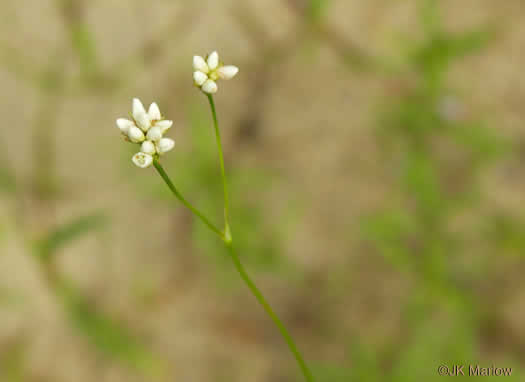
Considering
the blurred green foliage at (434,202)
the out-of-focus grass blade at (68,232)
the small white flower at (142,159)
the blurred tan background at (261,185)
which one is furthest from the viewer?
the out-of-focus grass blade at (68,232)

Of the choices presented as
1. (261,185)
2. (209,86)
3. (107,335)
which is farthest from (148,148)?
(107,335)

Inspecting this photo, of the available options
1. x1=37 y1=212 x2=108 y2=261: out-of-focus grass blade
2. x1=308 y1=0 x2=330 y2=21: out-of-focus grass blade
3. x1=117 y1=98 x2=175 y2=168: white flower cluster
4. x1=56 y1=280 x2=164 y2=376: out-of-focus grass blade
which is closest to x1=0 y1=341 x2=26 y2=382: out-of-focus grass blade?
x1=56 y1=280 x2=164 y2=376: out-of-focus grass blade

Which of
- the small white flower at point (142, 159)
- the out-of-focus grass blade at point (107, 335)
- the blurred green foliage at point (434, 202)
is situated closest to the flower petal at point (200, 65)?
the small white flower at point (142, 159)

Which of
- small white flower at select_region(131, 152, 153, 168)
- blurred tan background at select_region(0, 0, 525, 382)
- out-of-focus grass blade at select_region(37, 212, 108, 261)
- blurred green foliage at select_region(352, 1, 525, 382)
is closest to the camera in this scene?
small white flower at select_region(131, 152, 153, 168)

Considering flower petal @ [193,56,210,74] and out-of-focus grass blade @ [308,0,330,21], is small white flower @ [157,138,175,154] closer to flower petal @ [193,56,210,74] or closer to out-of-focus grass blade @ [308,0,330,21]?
flower petal @ [193,56,210,74]

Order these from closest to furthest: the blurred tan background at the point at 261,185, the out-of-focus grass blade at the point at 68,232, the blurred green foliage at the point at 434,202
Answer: the blurred green foliage at the point at 434,202 < the blurred tan background at the point at 261,185 < the out-of-focus grass blade at the point at 68,232

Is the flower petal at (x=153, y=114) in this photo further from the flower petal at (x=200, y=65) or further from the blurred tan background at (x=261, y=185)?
the blurred tan background at (x=261, y=185)

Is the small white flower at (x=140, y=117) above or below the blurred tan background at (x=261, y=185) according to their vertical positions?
below

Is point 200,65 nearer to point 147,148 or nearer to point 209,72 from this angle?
point 209,72

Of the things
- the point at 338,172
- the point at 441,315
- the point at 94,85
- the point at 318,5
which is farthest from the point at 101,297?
the point at 318,5
